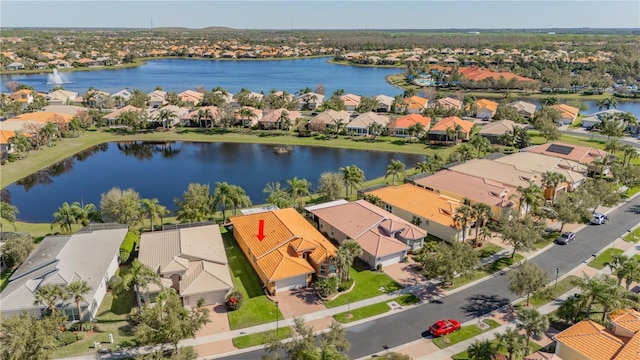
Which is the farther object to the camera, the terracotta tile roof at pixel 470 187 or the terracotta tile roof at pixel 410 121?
the terracotta tile roof at pixel 410 121

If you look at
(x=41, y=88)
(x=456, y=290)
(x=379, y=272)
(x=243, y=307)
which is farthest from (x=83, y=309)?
(x=41, y=88)

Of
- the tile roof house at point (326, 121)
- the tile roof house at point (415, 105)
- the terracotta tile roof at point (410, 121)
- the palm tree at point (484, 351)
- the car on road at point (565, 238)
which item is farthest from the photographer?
the tile roof house at point (415, 105)

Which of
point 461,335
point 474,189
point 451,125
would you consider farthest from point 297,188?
point 451,125

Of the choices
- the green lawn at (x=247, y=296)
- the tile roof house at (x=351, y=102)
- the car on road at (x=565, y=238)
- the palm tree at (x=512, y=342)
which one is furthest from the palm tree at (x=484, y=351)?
the tile roof house at (x=351, y=102)

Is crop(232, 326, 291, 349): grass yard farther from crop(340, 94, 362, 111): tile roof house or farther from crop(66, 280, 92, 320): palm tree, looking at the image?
Answer: crop(340, 94, 362, 111): tile roof house

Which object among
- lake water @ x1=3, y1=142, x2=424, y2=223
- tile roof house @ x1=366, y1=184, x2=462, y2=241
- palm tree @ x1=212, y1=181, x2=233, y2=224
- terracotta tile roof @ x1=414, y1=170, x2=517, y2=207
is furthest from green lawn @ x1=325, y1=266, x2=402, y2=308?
lake water @ x1=3, y1=142, x2=424, y2=223

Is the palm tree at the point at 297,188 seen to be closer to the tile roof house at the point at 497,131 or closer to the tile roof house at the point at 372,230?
the tile roof house at the point at 372,230

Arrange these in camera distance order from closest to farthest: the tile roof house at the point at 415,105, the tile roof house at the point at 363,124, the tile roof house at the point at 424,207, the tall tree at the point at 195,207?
the tile roof house at the point at 424,207
the tall tree at the point at 195,207
the tile roof house at the point at 363,124
the tile roof house at the point at 415,105

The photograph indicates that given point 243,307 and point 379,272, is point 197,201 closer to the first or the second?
point 243,307
